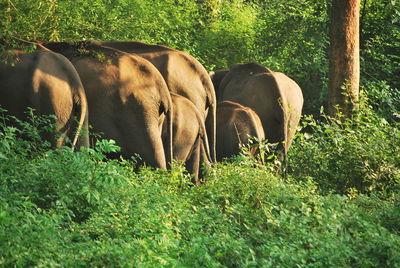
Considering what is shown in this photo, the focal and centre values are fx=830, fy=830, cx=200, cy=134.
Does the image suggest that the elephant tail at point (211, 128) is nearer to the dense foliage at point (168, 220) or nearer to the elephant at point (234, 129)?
the elephant at point (234, 129)

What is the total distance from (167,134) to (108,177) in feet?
13.8

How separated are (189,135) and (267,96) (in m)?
3.39

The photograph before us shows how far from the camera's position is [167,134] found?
11.1m

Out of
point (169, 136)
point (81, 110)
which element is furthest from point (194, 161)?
point (81, 110)

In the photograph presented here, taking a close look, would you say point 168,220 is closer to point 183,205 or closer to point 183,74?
point 183,205

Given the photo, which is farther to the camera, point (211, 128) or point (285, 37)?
point (285, 37)

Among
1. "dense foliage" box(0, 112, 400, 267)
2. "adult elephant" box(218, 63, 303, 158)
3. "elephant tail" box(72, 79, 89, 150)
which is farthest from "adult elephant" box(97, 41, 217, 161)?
"dense foliage" box(0, 112, 400, 267)

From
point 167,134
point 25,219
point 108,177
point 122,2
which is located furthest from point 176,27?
point 25,219

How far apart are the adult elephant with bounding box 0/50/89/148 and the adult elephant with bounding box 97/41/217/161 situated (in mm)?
2413

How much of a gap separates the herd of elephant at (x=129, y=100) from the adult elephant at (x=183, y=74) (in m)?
0.01

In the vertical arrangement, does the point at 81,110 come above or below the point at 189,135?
above

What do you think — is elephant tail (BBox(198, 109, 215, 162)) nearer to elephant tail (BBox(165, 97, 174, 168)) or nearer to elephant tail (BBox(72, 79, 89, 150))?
elephant tail (BBox(165, 97, 174, 168))

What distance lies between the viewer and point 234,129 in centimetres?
1332

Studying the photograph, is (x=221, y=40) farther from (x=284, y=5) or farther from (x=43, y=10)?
(x=43, y=10)
